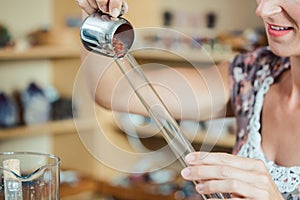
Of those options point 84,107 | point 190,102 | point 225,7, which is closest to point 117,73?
point 190,102

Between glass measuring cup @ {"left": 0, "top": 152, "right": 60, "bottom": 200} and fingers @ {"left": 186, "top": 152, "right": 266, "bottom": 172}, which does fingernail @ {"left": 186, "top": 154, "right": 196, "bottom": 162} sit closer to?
fingers @ {"left": 186, "top": 152, "right": 266, "bottom": 172}

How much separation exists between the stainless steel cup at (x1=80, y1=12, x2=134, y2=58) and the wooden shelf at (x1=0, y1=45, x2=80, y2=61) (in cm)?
173

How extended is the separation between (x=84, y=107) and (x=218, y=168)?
70.0 inches

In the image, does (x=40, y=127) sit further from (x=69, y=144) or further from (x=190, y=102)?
(x=190, y=102)

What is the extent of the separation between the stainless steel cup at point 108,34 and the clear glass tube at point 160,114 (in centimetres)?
2

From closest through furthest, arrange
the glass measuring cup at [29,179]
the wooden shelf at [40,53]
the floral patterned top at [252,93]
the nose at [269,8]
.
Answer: the glass measuring cup at [29,179] < the nose at [269,8] < the floral patterned top at [252,93] < the wooden shelf at [40,53]

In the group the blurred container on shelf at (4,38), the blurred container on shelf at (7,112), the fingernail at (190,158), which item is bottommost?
the blurred container on shelf at (7,112)

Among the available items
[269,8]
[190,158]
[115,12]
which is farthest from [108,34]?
[269,8]

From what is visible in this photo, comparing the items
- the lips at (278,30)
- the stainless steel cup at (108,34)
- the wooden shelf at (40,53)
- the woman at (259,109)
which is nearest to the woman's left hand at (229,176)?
the woman at (259,109)

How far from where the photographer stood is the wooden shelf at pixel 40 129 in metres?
2.56

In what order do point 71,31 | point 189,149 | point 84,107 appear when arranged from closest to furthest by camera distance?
point 189,149
point 84,107
point 71,31

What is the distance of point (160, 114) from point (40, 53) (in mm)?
1948

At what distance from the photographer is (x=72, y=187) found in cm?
269

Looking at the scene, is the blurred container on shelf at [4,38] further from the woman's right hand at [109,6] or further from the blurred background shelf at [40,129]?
the woman's right hand at [109,6]
